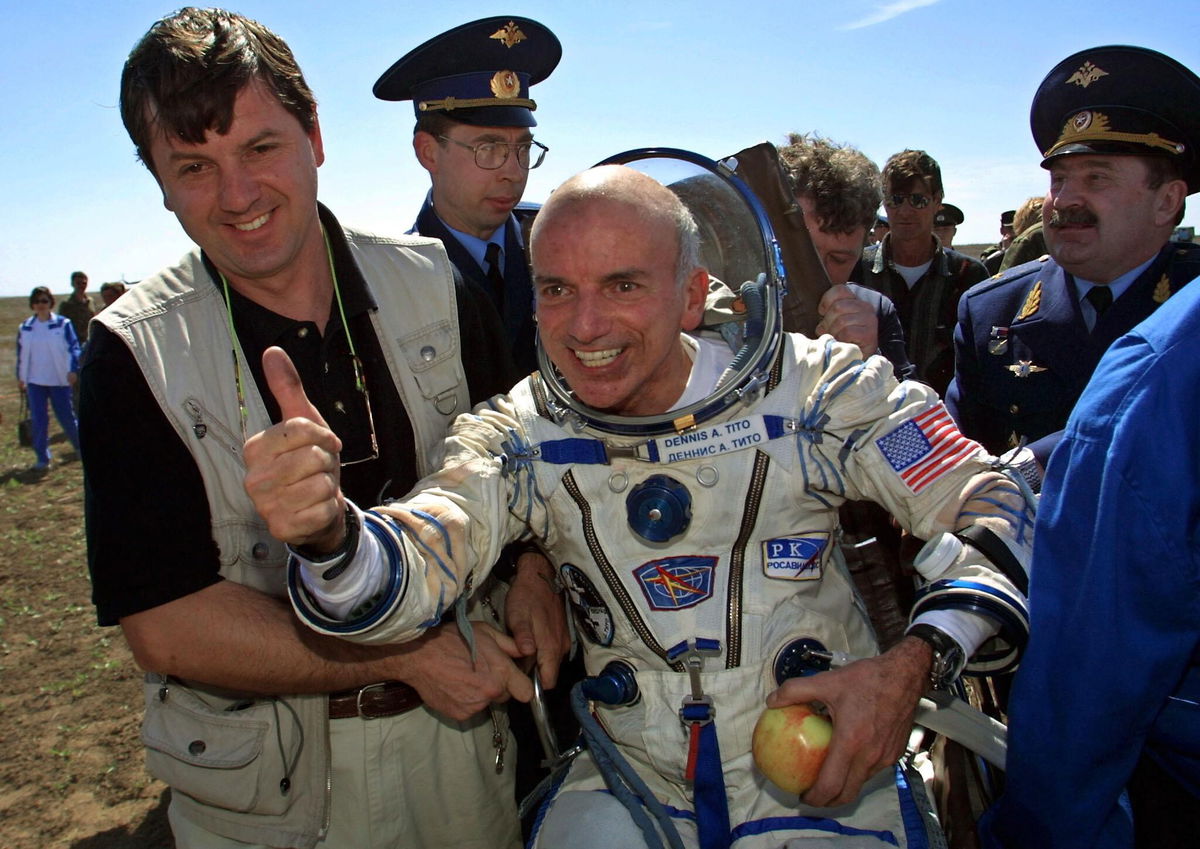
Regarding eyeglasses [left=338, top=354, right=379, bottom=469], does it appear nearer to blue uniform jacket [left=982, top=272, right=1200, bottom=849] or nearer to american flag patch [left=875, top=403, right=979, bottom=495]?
american flag patch [left=875, top=403, right=979, bottom=495]

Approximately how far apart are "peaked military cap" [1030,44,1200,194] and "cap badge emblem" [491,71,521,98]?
208cm

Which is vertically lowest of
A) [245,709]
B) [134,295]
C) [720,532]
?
[245,709]

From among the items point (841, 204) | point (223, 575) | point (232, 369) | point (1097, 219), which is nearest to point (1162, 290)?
point (1097, 219)

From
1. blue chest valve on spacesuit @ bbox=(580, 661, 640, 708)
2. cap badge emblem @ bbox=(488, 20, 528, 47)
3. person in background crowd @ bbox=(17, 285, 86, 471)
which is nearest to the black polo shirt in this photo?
blue chest valve on spacesuit @ bbox=(580, 661, 640, 708)

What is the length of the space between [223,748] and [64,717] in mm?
3581

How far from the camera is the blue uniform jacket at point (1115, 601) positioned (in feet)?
4.70

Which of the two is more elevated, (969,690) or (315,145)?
(315,145)

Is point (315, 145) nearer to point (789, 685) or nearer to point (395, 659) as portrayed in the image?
point (395, 659)

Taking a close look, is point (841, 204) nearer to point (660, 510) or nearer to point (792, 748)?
point (660, 510)

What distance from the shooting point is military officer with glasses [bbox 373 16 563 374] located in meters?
3.67

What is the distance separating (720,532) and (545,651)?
58cm

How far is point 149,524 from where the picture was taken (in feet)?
6.72

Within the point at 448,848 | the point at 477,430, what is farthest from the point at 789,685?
the point at 448,848

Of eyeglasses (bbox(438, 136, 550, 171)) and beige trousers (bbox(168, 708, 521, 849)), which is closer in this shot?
beige trousers (bbox(168, 708, 521, 849))
